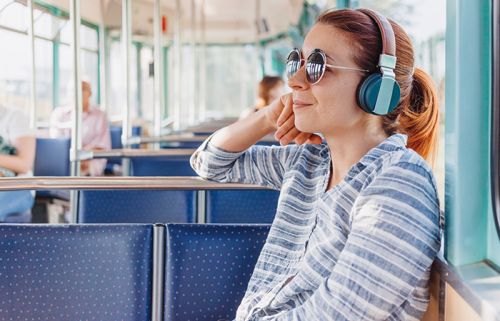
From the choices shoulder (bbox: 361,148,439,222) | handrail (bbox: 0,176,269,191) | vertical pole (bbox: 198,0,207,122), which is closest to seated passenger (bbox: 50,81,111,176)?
vertical pole (bbox: 198,0,207,122)

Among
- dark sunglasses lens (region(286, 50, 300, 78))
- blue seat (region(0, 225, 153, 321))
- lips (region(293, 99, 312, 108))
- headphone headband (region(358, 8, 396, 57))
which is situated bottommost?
blue seat (region(0, 225, 153, 321))

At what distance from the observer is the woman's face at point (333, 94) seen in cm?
131

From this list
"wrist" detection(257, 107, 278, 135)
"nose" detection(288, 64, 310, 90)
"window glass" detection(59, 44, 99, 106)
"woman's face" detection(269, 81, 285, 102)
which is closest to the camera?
"nose" detection(288, 64, 310, 90)

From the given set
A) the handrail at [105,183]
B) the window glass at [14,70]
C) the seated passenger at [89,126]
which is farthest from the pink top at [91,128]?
the handrail at [105,183]

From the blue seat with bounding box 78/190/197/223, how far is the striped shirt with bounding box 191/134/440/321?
42.5 inches

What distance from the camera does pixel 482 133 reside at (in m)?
1.17

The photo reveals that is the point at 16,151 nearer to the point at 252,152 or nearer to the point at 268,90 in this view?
the point at 252,152

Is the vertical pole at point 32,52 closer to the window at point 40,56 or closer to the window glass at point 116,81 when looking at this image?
the window at point 40,56

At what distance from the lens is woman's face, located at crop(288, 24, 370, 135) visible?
131 cm

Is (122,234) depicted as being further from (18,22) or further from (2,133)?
(18,22)

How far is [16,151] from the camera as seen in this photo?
11.0 feet

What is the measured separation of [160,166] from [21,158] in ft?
2.47

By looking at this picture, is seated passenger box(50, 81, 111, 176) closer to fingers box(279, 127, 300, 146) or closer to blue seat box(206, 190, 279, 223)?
blue seat box(206, 190, 279, 223)

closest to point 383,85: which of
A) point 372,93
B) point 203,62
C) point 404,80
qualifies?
point 372,93
